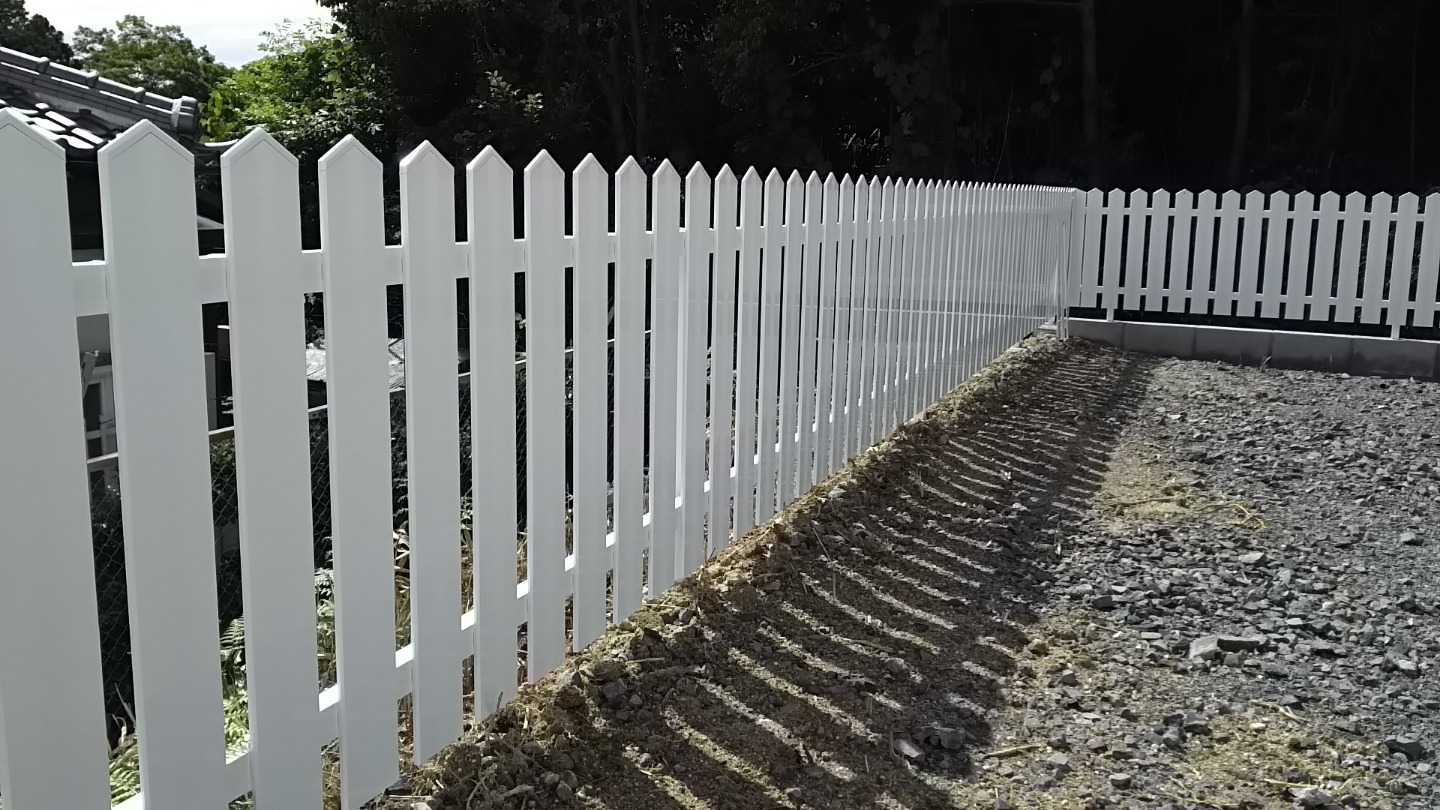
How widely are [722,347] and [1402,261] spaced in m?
8.02

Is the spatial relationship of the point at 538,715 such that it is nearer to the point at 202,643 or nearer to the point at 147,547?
the point at 202,643

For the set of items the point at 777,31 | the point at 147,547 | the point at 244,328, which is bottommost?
the point at 147,547

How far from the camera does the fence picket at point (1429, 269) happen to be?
9.18 metres

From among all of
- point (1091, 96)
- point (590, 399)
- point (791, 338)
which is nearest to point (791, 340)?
point (791, 338)

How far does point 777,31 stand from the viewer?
16.6 meters

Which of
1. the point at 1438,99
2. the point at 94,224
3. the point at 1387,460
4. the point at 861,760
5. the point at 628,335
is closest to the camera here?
the point at 861,760

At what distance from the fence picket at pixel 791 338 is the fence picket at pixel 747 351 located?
0.55 ft

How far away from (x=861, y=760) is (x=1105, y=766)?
Answer: 60cm

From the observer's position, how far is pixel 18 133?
5.07ft

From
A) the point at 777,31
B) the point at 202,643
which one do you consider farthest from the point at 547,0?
the point at 202,643

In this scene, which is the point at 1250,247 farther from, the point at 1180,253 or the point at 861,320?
the point at 861,320

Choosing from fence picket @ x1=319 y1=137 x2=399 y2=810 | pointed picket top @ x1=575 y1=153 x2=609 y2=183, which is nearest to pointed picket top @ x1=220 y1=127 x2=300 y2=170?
fence picket @ x1=319 y1=137 x2=399 y2=810

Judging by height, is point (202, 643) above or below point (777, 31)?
below

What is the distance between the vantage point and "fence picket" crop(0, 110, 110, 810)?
62.0 inches
